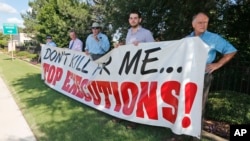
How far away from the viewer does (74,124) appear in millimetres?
5480

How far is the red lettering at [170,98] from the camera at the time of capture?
168 inches

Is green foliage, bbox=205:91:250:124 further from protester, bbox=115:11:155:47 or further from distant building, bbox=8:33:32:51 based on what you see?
distant building, bbox=8:33:32:51

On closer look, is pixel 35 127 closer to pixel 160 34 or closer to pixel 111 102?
pixel 111 102

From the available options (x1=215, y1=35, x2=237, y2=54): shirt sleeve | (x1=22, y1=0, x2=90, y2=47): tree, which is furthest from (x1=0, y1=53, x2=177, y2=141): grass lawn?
(x1=22, y1=0, x2=90, y2=47): tree

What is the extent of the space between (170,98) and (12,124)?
3.08 m

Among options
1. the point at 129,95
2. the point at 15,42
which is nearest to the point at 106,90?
the point at 129,95

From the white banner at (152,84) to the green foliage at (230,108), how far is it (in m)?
1.67

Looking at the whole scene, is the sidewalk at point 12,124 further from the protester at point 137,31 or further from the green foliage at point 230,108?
the green foliage at point 230,108

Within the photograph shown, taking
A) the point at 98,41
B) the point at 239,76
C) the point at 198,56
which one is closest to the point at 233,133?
the point at 198,56

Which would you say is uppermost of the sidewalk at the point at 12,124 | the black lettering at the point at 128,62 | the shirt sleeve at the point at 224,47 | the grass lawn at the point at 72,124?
the shirt sleeve at the point at 224,47

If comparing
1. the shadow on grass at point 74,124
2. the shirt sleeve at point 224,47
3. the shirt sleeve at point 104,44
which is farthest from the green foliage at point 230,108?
the shirt sleeve at point 104,44

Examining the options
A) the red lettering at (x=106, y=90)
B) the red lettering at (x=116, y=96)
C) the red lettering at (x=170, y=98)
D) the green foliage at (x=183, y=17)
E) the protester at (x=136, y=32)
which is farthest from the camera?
the green foliage at (x=183, y=17)

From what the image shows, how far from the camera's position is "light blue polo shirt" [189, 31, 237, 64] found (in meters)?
3.89

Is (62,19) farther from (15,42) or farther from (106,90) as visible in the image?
(15,42)
